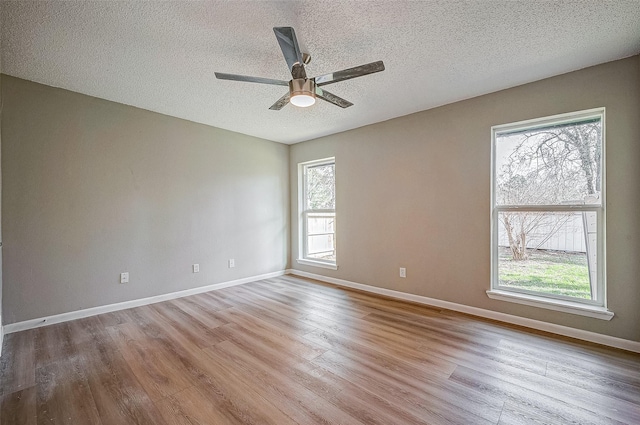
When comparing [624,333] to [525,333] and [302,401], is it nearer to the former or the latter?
[525,333]

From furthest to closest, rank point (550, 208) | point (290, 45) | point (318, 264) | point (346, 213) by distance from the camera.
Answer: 1. point (318, 264)
2. point (346, 213)
3. point (550, 208)
4. point (290, 45)

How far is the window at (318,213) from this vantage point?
4.78 m

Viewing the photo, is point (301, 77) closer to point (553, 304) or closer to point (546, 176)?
point (546, 176)

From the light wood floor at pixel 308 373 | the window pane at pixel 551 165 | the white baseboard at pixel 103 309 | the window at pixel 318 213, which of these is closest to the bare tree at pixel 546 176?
the window pane at pixel 551 165

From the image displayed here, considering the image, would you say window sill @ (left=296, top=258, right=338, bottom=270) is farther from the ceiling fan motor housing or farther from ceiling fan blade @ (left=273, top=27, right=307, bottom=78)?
ceiling fan blade @ (left=273, top=27, right=307, bottom=78)

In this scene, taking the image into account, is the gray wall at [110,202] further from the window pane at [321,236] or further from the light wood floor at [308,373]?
the window pane at [321,236]

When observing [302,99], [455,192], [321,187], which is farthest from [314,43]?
[321,187]

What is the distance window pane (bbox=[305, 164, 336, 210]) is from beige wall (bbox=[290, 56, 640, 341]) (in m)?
A: 0.26

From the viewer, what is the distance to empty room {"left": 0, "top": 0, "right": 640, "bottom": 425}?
1.77 meters

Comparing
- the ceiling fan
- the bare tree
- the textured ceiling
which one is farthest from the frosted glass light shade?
the bare tree

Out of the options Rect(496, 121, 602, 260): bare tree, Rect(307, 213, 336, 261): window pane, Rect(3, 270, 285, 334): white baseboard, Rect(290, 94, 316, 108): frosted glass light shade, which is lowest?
Rect(3, 270, 285, 334): white baseboard

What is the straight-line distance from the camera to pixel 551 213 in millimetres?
2746

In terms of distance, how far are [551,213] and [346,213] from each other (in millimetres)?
2595

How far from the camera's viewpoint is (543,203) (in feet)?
9.14
